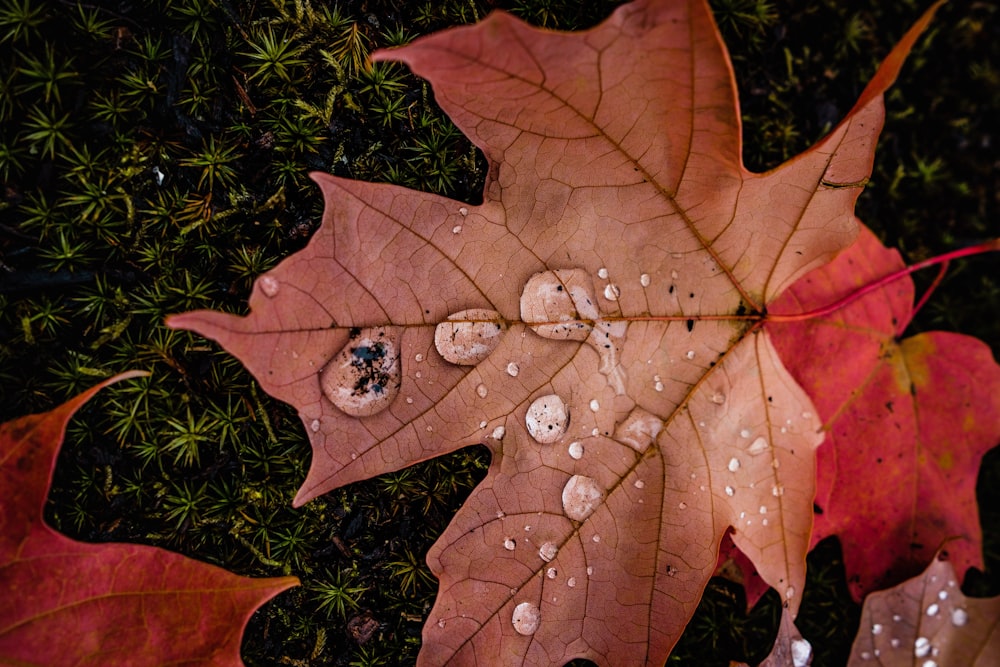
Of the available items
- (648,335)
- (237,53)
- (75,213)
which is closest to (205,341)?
(75,213)

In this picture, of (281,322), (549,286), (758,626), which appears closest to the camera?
(281,322)

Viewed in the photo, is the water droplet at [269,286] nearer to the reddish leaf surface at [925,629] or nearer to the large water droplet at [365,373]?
the large water droplet at [365,373]

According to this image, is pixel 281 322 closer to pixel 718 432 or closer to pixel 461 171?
pixel 461 171

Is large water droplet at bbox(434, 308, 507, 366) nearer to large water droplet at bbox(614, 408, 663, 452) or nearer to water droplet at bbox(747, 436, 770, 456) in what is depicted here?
large water droplet at bbox(614, 408, 663, 452)

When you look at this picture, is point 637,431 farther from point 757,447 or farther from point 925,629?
point 925,629

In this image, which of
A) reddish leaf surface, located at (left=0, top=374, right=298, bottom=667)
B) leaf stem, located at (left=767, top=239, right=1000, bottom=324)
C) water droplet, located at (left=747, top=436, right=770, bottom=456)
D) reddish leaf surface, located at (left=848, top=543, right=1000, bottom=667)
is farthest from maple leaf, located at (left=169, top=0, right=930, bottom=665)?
reddish leaf surface, located at (left=848, top=543, right=1000, bottom=667)

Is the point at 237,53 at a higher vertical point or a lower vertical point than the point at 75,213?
higher
